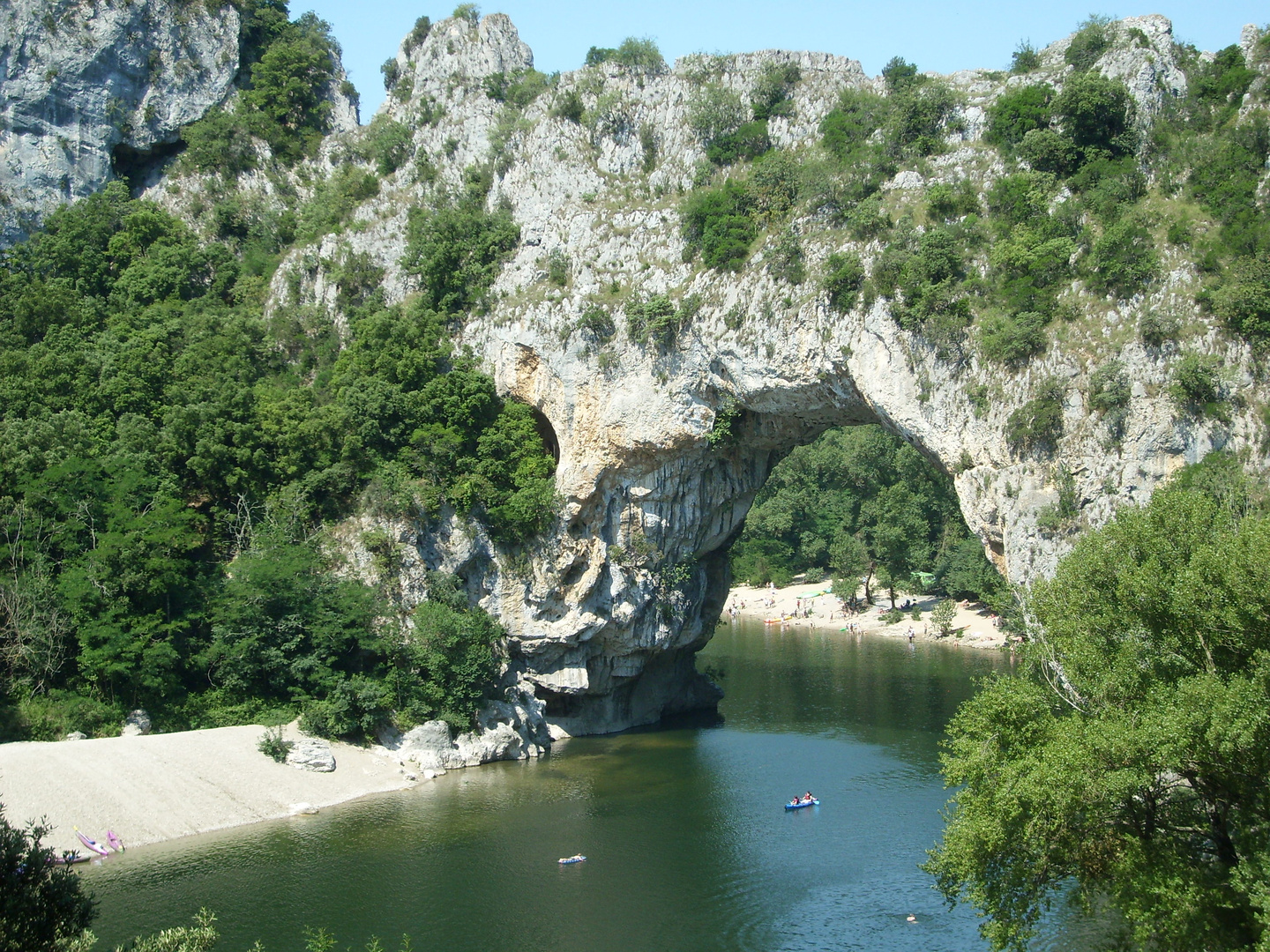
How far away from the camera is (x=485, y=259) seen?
1828 inches

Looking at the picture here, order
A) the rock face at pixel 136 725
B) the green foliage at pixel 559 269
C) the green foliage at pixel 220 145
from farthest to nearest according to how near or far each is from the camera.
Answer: the green foliage at pixel 220 145
the green foliage at pixel 559 269
the rock face at pixel 136 725

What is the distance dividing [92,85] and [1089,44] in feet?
168

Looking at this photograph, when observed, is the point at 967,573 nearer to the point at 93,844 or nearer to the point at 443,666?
the point at 443,666

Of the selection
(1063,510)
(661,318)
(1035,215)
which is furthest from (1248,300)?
(661,318)

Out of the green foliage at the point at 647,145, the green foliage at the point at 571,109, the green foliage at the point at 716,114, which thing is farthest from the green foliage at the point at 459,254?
the green foliage at the point at 716,114

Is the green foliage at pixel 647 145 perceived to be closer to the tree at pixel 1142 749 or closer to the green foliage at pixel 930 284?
the green foliage at pixel 930 284

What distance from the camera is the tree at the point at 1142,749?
15609mm

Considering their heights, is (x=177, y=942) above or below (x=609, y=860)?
above

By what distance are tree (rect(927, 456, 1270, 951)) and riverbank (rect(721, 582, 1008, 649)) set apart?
41.2 meters

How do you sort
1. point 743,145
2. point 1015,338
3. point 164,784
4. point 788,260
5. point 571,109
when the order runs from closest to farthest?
1. point 164,784
2. point 1015,338
3. point 788,260
4. point 743,145
5. point 571,109

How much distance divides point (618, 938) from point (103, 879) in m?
13.5

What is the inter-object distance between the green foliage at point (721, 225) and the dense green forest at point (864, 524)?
33338mm

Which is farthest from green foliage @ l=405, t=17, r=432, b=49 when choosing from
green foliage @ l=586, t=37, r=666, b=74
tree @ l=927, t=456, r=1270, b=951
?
tree @ l=927, t=456, r=1270, b=951

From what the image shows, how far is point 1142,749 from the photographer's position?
52.7 feet
